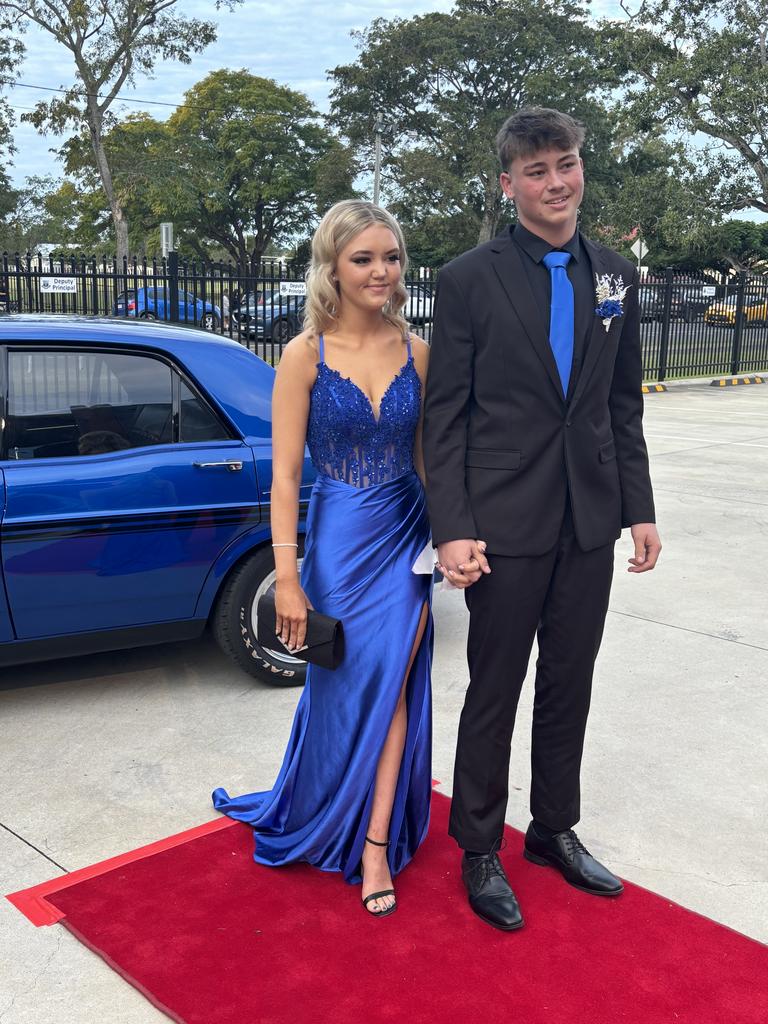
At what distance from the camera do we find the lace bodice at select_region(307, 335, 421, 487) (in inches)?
109

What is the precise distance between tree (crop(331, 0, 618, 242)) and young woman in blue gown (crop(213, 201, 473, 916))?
45.6 metres

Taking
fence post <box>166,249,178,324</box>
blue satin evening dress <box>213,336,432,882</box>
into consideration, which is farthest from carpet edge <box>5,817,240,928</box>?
fence post <box>166,249,178,324</box>

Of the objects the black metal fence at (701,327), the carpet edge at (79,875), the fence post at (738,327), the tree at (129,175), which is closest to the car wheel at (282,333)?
the black metal fence at (701,327)

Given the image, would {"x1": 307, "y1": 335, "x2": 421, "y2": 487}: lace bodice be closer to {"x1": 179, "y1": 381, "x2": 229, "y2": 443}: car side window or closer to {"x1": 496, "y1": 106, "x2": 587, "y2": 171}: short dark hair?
{"x1": 496, "y1": 106, "x2": 587, "y2": 171}: short dark hair

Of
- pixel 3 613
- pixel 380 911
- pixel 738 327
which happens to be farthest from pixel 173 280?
pixel 738 327

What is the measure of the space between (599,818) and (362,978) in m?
1.19

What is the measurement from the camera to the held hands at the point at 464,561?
2.62 metres

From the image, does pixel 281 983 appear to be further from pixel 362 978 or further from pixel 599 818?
pixel 599 818

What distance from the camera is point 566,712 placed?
2893 mm

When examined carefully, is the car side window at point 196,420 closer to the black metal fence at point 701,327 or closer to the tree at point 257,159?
the black metal fence at point 701,327

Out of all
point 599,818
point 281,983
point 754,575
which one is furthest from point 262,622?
point 754,575

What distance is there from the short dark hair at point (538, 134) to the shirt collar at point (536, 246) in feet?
0.57

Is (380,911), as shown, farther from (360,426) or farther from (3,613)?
(3,613)

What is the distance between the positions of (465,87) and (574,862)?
50.1 m
